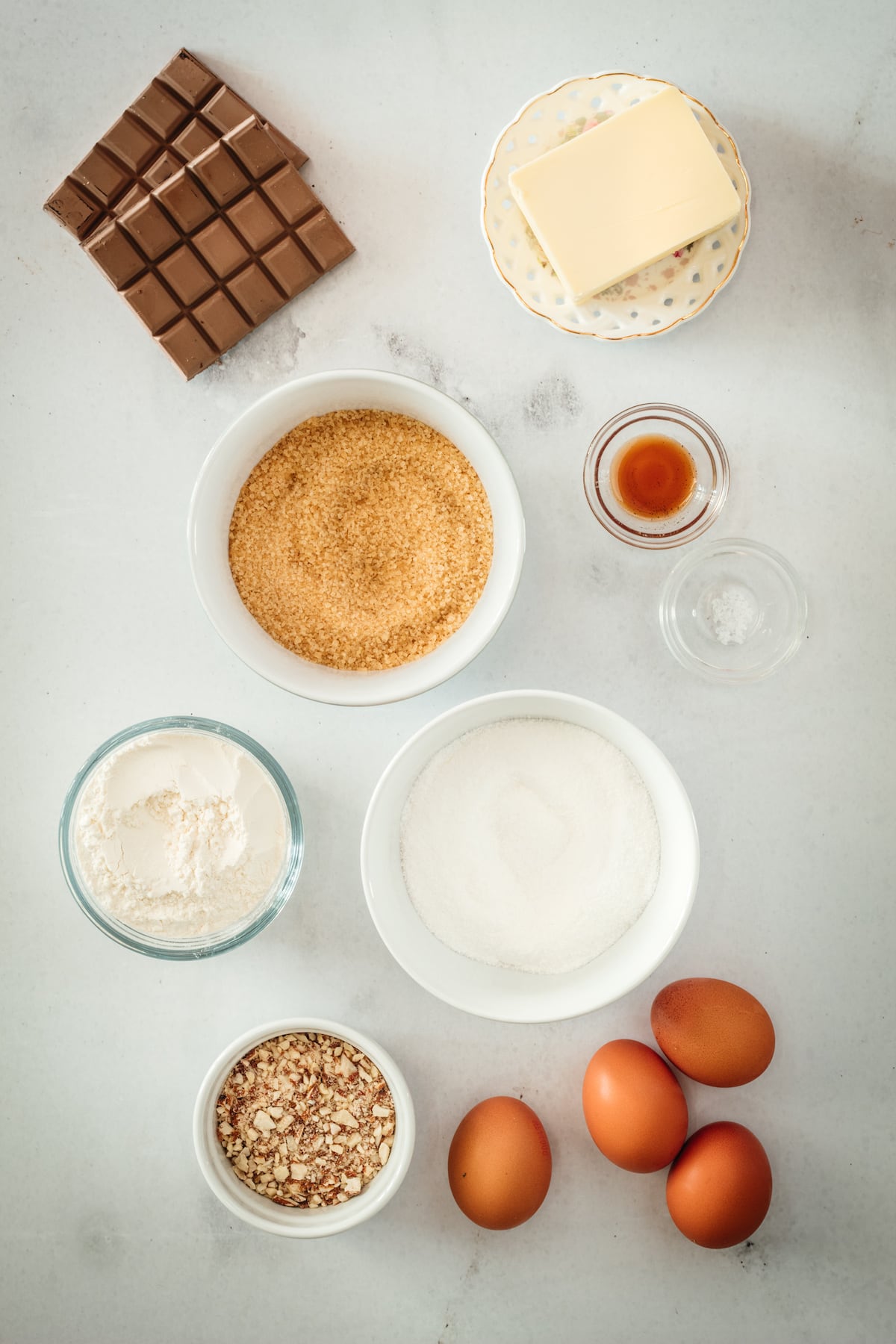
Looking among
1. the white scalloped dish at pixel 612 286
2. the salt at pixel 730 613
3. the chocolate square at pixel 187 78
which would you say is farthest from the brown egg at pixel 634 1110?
the chocolate square at pixel 187 78

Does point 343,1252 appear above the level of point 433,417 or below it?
below

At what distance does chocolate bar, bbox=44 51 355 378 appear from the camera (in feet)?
3.86

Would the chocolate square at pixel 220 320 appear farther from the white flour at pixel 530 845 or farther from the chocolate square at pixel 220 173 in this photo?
the white flour at pixel 530 845

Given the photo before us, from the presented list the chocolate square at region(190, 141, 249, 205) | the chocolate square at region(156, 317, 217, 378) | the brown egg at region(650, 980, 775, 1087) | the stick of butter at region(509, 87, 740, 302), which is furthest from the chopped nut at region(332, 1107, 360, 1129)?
the chocolate square at region(190, 141, 249, 205)

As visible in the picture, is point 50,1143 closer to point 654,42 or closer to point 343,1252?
point 343,1252

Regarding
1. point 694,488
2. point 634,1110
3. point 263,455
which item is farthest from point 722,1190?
point 263,455

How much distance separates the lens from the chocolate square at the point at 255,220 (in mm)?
1186

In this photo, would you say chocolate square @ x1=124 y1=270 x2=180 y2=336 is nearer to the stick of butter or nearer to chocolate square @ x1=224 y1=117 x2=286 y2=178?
chocolate square @ x1=224 y1=117 x2=286 y2=178

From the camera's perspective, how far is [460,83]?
1.24 meters

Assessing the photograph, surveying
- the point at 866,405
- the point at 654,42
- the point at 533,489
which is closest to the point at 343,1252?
the point at 533,489

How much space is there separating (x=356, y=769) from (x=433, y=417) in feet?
1.75

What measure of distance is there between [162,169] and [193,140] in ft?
0.20

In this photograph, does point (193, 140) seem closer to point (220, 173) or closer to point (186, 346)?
point (220, 173)

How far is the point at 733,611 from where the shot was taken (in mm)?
1287
